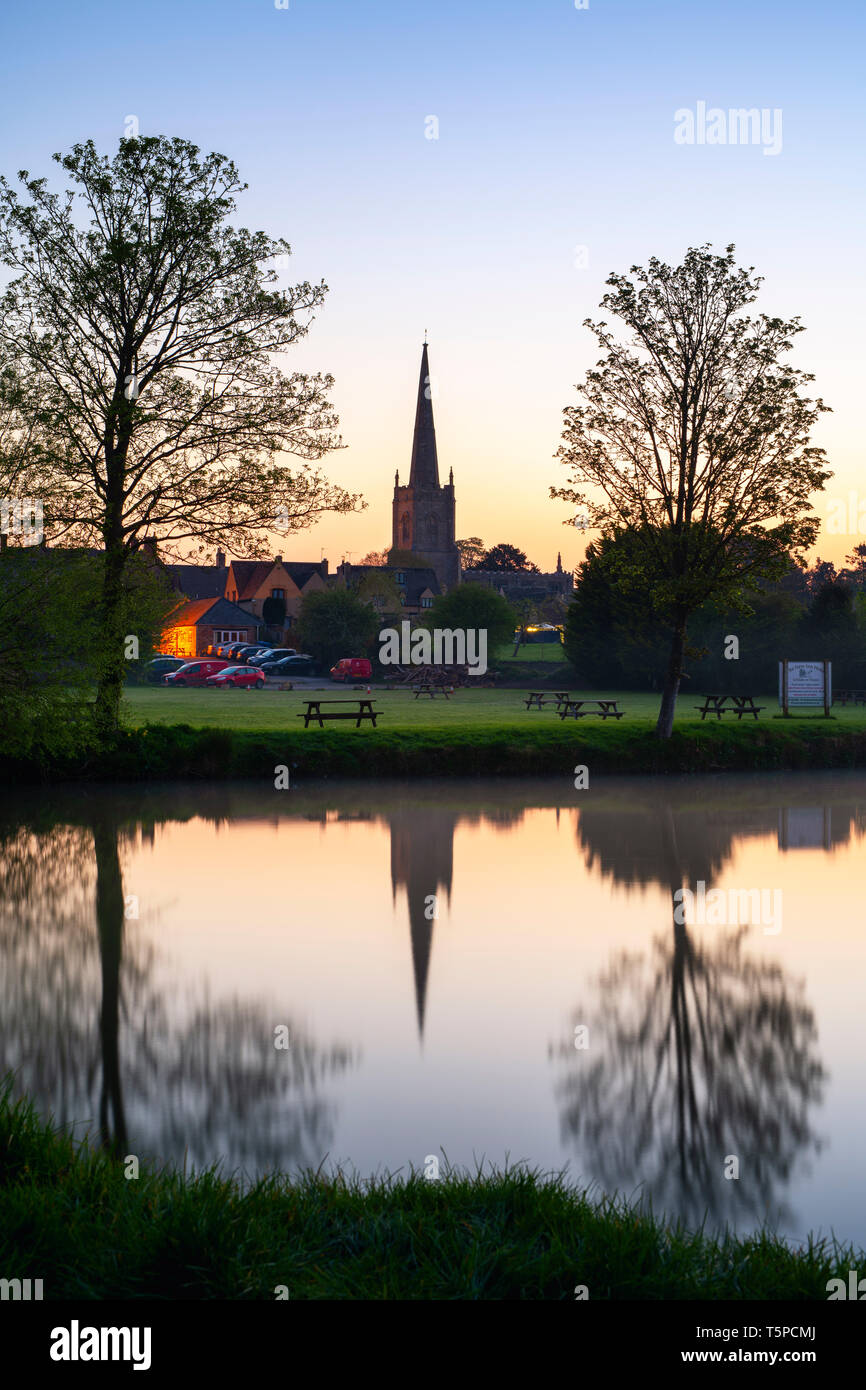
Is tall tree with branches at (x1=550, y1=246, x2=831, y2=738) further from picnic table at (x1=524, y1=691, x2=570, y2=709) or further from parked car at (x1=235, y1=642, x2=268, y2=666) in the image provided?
parked car at (x1=235, y1=642, x2=268, y2=666)

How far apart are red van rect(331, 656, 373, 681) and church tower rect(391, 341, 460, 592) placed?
8811 cm

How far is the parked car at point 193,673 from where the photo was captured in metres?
67.9

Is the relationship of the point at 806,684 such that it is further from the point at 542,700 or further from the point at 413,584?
the point at 413,584

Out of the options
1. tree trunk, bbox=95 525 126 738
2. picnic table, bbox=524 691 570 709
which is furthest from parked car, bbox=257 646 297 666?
tree trunk, bbox=95 525 126 738

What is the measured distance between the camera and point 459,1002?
10062 mm

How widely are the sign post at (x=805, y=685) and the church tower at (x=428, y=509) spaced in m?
120

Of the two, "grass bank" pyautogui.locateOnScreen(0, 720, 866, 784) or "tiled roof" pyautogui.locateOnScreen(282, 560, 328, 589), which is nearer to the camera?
"grass bank" pyautogui.locateOnScreen(0, 720, 866, 784)

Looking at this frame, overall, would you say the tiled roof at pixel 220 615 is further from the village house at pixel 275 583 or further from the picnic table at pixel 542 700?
the picnic table at pixel 542 700

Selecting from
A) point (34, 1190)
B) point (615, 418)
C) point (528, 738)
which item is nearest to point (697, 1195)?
point (34, 1190)

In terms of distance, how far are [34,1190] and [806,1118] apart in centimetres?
467

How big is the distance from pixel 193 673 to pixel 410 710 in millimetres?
27428

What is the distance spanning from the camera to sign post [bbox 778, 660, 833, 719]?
3822 centimetres

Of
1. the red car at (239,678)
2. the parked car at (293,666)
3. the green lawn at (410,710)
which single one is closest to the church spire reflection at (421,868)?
the green lawn at (410,710)
